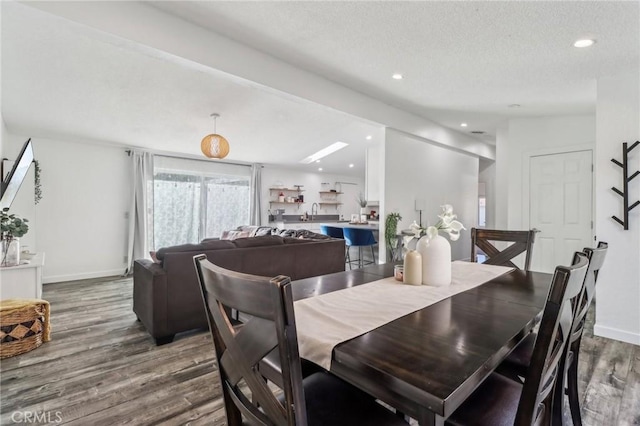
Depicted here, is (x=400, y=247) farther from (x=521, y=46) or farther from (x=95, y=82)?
(x=95, y=82)

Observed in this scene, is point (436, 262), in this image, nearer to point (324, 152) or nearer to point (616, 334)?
point (616, 334)

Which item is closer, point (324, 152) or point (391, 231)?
point (391, 231)

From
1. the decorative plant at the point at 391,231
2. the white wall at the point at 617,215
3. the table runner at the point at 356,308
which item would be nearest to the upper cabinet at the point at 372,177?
the decorative plant at the point at 391,231

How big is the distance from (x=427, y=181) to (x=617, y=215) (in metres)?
2.90

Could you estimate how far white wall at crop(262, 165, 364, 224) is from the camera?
7.76 metres

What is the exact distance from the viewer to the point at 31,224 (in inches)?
172

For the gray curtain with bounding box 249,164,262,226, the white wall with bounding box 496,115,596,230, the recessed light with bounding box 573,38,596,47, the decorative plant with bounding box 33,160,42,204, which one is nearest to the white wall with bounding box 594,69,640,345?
the recessed light with bounding box 573,38,596,47

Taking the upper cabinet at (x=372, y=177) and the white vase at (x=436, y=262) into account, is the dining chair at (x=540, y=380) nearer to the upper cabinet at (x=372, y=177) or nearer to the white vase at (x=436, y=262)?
the white vase at (x=436, y=262)

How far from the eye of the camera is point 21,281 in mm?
2938

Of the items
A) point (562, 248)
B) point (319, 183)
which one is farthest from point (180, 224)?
point (562, 248)

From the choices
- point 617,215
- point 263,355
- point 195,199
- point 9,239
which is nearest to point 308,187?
point 195,199

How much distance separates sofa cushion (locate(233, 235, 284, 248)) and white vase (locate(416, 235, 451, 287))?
2059 mm

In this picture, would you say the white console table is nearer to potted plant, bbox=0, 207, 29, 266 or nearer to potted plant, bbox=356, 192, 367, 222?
potted plant, bbox=0, 207, 29, 266

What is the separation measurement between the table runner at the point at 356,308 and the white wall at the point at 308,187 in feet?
20.6
